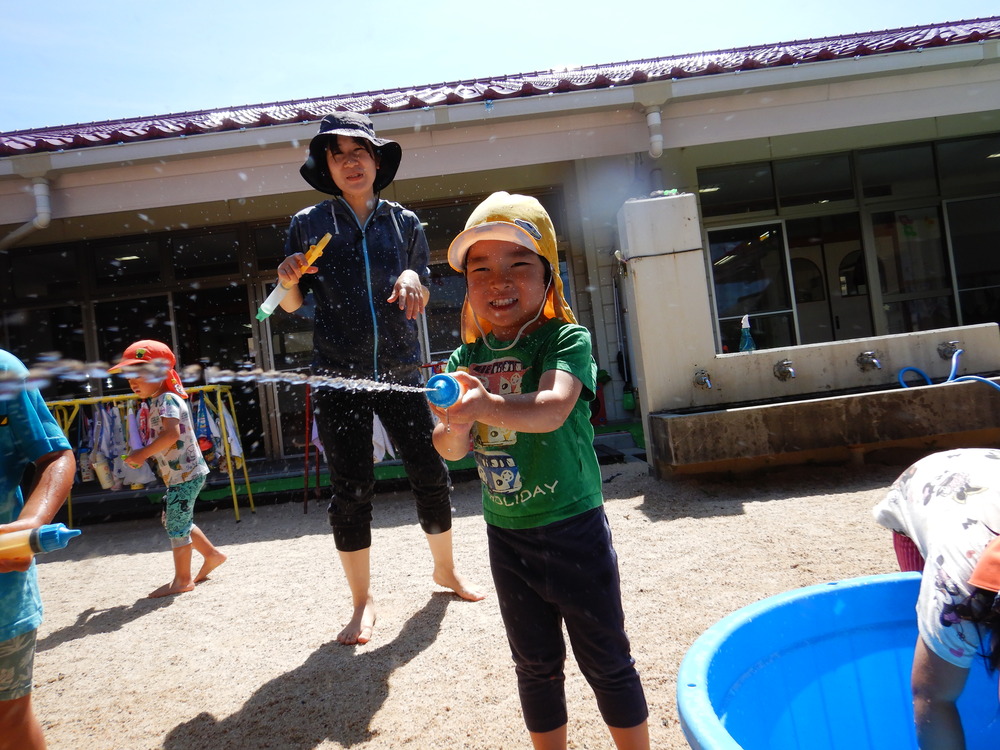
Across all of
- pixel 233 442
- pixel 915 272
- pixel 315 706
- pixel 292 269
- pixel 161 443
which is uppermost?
pixel 915 272

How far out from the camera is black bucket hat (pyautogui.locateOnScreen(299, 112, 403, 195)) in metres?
2.54

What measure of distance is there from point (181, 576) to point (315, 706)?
181cm

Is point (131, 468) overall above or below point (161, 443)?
below

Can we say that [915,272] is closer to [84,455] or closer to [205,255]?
[205,255]

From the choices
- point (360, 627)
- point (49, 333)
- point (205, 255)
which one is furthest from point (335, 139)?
point (49, 333)

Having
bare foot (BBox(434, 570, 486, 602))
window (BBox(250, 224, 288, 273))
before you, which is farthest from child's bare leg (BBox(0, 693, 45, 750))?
window (BBox(250, 224, 288, 273))

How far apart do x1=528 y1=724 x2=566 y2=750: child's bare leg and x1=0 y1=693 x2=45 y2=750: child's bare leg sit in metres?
1.26

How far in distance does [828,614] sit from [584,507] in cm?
65

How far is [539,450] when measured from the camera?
153 centimetres

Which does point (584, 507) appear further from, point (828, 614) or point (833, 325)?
point (833, 325)

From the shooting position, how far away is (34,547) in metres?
1.14

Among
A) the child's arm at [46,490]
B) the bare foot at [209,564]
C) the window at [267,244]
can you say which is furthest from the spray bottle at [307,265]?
the window at [267,244]

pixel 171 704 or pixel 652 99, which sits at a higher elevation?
pixel 652 99

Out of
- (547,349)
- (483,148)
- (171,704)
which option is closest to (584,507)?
(547,349)
